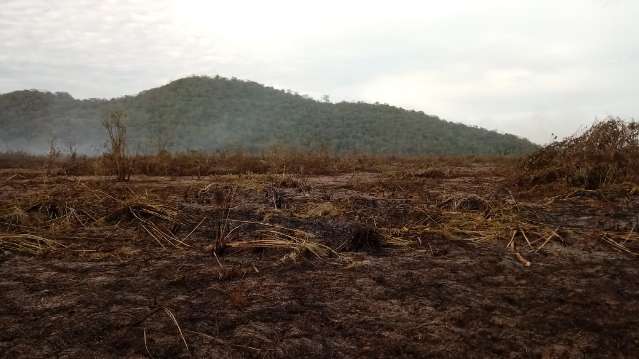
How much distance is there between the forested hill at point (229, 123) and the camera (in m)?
36.3

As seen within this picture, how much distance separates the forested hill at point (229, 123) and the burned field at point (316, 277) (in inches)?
1176

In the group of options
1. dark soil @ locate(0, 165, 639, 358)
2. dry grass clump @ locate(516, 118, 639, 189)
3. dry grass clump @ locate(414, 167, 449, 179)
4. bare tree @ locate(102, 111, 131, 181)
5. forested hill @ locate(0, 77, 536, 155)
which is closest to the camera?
dark soil @ locate(0, 165, 639, 358)

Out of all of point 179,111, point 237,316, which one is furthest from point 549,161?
point 179,111

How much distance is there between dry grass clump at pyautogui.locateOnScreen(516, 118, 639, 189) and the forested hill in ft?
90.0

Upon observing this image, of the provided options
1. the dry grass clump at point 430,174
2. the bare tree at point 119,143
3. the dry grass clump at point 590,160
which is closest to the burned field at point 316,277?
the dry grass clump at point 590,160

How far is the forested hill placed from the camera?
3631 cm

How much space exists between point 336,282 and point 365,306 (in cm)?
33

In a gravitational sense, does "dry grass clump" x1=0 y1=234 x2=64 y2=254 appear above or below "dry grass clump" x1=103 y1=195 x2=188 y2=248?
below

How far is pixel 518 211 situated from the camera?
4.01 metres

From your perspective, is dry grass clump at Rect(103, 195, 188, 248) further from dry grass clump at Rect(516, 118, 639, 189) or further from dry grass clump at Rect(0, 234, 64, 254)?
dry grass clump at Rect(516, 118, 639, 189)

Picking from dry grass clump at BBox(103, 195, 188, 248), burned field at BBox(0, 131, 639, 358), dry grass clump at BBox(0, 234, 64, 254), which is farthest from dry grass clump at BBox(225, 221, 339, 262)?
dry grass clump at BBox(0, 234, 64, 254)

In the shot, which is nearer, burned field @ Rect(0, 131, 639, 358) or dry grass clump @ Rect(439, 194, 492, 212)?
burned field @ Rect(0, 131, 639, 358)

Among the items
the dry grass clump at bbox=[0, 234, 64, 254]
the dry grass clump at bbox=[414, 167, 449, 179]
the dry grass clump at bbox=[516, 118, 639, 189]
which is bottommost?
the dry grass clump at bbox=[0, 234, 64, 254]

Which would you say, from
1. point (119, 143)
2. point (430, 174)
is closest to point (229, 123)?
point (430, 174)
